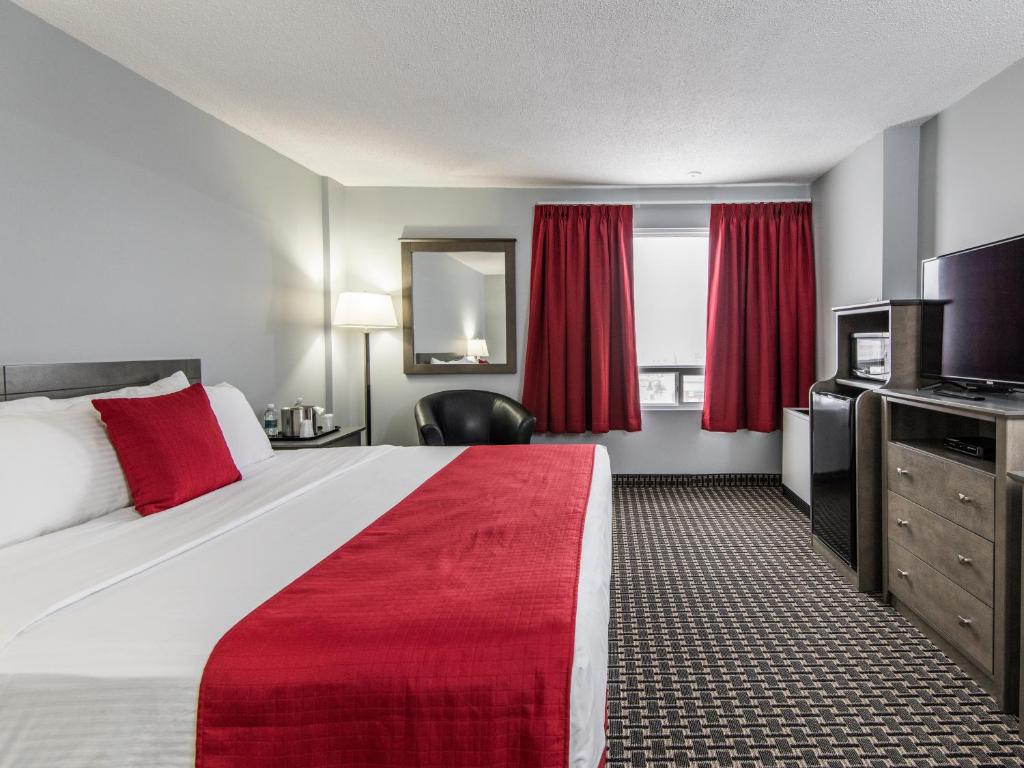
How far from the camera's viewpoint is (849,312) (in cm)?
329

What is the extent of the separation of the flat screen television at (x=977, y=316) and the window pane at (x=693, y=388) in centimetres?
224

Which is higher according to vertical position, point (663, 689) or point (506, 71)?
point (506, 71)

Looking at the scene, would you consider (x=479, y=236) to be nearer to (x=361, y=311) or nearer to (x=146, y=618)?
(x=361, y=311)

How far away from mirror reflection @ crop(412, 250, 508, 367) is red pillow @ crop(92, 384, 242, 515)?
8.80 feet

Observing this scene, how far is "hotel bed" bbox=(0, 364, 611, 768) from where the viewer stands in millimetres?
1029

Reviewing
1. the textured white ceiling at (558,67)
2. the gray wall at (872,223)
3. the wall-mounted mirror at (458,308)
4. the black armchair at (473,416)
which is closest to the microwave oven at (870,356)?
the gray wall at (872,223)

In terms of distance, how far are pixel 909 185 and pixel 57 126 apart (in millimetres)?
4292

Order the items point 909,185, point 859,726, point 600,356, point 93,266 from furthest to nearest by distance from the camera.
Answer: point 600,356 < point 909,185 < point 93,266 < point 859,726

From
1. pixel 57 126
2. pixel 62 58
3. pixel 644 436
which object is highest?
pixel 62 58

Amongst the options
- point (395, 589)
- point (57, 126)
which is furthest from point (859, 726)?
point (57, 126)

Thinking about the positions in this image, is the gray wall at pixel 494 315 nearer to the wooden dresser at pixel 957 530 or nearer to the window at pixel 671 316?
the window at pixel 671 316

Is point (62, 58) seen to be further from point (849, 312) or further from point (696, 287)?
point (696, 287)

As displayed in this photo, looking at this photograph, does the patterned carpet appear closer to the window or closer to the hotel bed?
the hotel bed

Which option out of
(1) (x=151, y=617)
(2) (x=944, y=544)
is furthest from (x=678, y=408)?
(1) (x=151, y=617)
